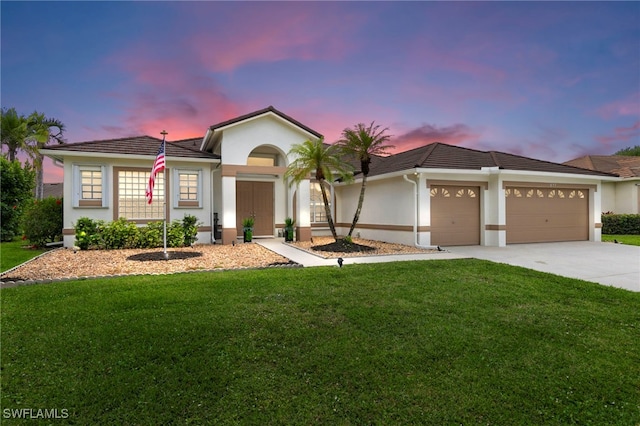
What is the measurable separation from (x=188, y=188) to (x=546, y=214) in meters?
16.1

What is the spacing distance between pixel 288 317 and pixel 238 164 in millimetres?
10739

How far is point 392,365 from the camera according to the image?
360cm

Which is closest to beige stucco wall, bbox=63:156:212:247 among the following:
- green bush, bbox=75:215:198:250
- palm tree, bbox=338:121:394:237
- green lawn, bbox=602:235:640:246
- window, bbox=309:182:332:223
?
green bush, bbox=75:215:198:250

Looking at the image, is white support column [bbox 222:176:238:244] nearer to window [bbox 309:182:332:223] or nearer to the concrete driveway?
window [bbox 309:182:332:223]

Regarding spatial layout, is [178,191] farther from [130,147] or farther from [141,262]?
[141,262]

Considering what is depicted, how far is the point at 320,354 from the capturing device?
3.81 metres

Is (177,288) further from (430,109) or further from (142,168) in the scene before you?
(430,109)

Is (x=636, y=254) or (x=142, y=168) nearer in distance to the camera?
(x=636, y=254)

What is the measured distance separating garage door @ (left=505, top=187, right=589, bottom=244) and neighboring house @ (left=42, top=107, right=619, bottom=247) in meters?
0.05

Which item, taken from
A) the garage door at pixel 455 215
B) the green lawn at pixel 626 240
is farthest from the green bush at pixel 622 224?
the garage door at pixel 455 215

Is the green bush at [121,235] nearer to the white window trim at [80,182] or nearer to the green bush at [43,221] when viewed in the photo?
the white window trim at [80,182]

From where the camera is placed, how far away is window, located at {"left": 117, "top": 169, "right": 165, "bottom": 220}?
13750mm

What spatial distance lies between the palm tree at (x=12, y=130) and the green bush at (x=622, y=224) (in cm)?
Result: 4065

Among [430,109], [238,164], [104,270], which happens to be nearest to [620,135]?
[430,109]
